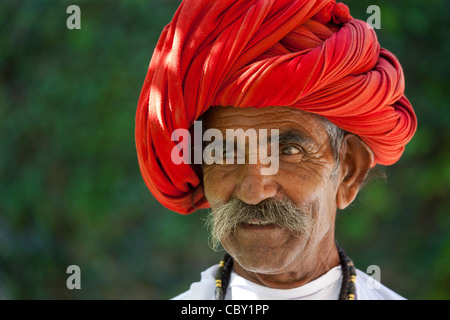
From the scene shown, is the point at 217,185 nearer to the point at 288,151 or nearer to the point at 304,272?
the point at 288,151

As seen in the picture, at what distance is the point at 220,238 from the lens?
229 cm

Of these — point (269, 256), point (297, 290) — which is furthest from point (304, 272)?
point (269, 256)

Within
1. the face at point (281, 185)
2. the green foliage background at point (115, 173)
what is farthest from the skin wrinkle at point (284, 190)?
the green foliage background at point (115, 173)

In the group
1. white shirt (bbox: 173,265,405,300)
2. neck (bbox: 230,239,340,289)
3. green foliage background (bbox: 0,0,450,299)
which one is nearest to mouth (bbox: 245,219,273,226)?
neck (bbox: 230,239,340,289)

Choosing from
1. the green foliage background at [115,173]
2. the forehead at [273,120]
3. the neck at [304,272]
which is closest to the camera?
the forehead at [273,120]

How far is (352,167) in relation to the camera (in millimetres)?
2508

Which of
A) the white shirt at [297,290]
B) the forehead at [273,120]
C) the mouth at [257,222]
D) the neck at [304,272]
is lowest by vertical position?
the white shirt at [297,290]

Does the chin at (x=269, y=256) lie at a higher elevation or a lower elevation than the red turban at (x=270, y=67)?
lower

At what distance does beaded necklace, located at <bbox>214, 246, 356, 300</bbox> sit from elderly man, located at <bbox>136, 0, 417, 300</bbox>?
11 millimetres

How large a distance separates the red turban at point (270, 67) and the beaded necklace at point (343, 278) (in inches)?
23.6

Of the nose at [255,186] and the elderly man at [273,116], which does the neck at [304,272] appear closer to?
the elderly man at [273,116]

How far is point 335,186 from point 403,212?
2588 millimetres

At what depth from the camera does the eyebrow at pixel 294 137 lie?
223 centimetres

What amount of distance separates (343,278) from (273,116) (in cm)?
78
